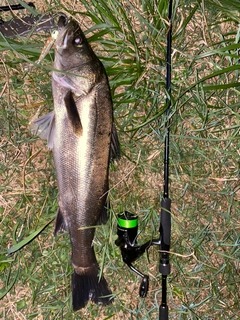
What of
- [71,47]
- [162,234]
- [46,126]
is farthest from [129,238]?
[71,47]

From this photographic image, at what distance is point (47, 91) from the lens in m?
2.54

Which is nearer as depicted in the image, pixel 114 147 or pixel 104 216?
pixel 114 147

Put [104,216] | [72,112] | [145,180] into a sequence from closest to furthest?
[72,112]
[104,216]
[145,180]

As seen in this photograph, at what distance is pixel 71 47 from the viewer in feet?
6.72

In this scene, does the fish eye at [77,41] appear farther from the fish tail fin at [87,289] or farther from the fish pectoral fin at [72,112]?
the fish tail fin at [87,289]

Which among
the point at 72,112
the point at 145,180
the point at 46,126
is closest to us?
the point at 72,112

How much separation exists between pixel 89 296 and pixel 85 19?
1998 millimetres

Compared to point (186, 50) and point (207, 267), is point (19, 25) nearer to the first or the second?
point (186, 50)

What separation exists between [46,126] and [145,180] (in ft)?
2.96

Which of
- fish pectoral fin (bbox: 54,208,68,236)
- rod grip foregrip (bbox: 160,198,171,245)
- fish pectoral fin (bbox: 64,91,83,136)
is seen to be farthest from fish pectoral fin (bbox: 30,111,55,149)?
rod grip foregrip (bbox: 160,198,171,245)

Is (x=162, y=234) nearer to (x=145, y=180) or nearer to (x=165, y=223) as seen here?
(x=165, y=223)

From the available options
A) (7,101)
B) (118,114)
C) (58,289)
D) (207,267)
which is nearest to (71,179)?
(118,114)

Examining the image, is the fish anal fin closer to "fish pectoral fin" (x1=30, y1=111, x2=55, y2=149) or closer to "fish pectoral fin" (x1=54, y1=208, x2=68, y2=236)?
"fish pectoral fin" (x1=54, y1=208, x2=68, y2=236)

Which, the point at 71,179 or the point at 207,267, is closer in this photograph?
the point at 71,179
